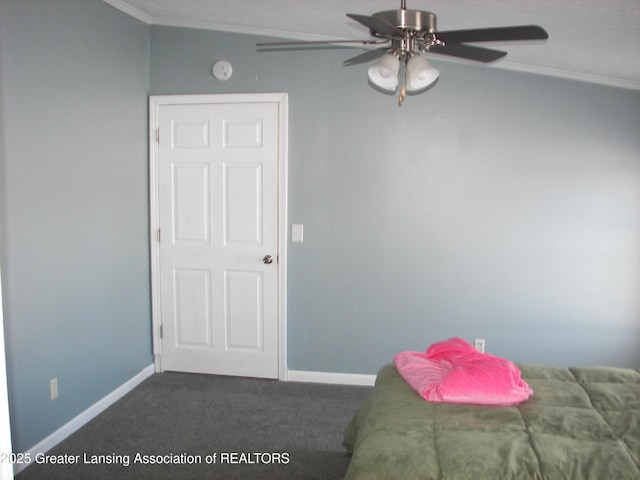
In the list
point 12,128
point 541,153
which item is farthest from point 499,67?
point 12,128

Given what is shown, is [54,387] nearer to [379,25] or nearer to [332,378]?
[332,378]

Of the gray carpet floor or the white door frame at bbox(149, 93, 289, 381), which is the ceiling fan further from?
the gray carpet floor

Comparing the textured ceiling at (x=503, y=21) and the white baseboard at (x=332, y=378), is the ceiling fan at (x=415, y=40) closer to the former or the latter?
the textured ceiling at (x=503, y=21)

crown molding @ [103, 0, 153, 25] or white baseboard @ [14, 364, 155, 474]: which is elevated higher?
crown molding @ [103, 0, 153, 25]

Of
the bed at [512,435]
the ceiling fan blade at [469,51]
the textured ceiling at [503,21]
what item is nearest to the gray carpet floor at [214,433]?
the bed at [512,435]

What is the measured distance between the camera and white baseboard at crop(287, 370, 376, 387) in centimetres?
391

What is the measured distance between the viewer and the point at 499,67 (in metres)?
3.62

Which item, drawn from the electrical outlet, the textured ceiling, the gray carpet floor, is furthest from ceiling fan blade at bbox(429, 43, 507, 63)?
the electrical outlet

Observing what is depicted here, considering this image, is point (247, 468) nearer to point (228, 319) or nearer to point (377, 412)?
point (377, 412)

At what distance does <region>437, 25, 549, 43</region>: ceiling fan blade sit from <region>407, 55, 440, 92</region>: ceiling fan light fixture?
0.37 feet

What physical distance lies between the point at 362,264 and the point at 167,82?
1982mm

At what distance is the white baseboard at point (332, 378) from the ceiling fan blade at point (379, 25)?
8.71 feet

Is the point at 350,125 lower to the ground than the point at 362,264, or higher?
higher

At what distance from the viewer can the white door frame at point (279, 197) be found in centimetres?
379
